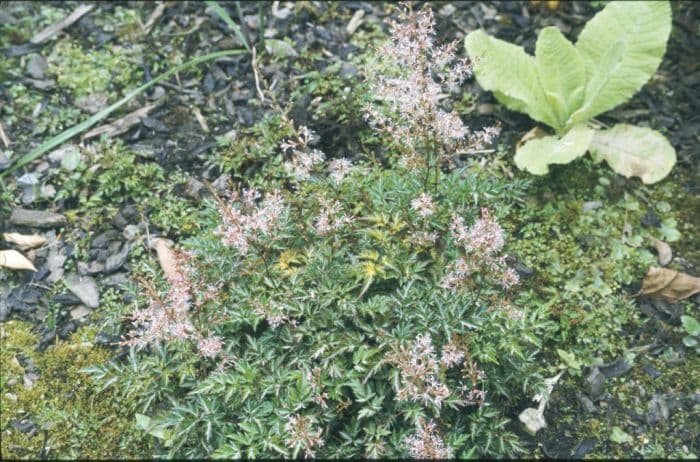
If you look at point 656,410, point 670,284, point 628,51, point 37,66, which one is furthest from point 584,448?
point 37,66

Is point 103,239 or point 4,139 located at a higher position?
point 4,139

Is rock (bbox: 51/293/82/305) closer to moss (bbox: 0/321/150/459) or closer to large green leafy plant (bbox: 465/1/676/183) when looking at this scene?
moss (bbox: 0/321/150/459)

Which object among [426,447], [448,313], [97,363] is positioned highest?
[448,313]

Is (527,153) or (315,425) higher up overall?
(527,153)

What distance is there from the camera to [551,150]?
374 centimetres

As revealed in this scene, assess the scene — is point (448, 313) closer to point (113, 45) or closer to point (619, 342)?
point (619, 342)

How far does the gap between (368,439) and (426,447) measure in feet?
0.99

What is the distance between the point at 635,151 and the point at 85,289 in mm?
3232

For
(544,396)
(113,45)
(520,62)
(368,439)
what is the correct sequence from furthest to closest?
1. (113,45)
2. (520,62)
3. (544,396)
4. (368,439)

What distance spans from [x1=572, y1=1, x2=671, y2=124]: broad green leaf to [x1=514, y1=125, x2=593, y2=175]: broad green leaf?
0.24 metres

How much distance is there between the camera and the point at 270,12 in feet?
15.5

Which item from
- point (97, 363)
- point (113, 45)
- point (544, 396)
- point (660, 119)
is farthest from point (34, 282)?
point (660, 119)

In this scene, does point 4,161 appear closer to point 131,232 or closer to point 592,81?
point 131,232

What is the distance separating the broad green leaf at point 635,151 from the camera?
3748 millimetres
